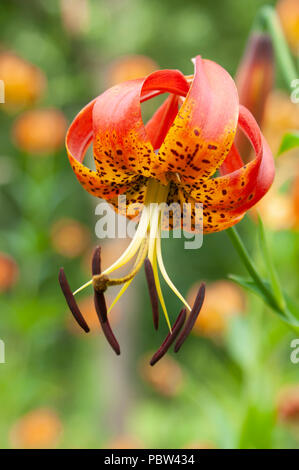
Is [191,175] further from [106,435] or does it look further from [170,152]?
[106,435]

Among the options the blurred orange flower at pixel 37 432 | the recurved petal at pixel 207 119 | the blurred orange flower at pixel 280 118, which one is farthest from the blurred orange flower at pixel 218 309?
the recurved petal at pixel 207 119

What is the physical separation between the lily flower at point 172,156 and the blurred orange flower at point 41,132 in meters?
1.50

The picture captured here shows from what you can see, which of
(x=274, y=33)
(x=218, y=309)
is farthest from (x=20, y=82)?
(x=274, y=33)

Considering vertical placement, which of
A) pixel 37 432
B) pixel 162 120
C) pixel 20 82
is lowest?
pixel 37 432

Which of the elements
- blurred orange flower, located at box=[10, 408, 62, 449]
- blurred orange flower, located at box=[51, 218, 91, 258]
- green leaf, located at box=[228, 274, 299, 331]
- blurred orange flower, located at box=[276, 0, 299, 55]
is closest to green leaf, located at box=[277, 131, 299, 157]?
green leaf, located at box=[228, 274, 299, 331]

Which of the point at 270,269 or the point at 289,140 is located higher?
the point at 289,140

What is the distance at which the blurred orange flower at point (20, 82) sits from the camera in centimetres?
223

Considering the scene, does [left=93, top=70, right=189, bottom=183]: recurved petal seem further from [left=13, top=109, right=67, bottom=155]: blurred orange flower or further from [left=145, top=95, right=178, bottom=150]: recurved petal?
[left=13, top=109, right=67, bottom=155]: blurred orange flower

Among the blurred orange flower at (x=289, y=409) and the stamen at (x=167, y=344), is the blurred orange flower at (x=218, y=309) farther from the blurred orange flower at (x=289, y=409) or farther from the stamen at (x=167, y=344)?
the stamen at (x=167, y=344)

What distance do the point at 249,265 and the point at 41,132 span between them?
1.68 meters

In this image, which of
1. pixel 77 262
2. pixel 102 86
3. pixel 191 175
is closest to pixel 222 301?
pixel 191 175

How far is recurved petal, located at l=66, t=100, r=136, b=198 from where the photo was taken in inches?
A: 28.8

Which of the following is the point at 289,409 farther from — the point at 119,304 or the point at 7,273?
the point at 119,304

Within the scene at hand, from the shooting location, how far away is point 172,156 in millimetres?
700
